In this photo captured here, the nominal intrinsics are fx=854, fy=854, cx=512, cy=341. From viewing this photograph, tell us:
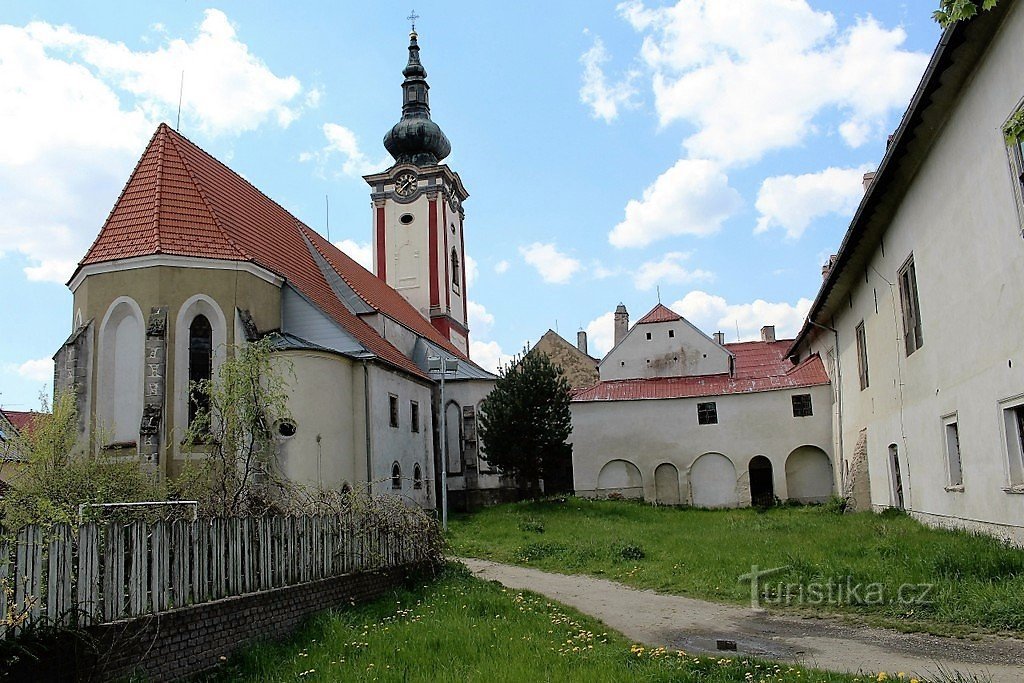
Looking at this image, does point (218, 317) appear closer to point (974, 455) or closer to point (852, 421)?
point (974, 455)

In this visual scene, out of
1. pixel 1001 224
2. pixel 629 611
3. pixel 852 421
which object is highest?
pixel 1001 224

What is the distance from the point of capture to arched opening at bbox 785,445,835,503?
3147 centimetres

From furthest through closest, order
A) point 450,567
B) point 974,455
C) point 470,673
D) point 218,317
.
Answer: point 218,317 < point 450,567 < point 974,455 < point 470,673

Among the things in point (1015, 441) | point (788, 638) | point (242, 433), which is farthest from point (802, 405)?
point (242, 433)

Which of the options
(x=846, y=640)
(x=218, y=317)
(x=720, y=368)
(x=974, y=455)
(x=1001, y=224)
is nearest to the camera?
(x=846, y=640)

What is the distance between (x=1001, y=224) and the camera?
38.9ft

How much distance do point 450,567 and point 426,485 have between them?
13.5 metres

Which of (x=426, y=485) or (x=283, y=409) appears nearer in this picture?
(x=283, y=409)

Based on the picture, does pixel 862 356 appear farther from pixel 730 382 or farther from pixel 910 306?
pixel 730 382

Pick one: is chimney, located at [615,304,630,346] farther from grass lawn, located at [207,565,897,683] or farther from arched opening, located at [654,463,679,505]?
grass lawn, located at [207,565,897,683]

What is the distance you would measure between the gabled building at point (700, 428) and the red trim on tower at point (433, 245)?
11922 mm

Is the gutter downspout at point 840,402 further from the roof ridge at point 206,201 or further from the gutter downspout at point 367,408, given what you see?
the roof ridge at point 206,201

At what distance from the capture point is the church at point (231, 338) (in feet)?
66.7

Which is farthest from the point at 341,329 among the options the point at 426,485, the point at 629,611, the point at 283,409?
the point at 629,611
